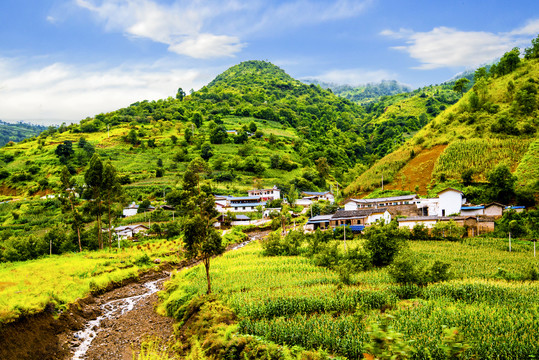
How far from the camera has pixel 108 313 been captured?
78.3 feet

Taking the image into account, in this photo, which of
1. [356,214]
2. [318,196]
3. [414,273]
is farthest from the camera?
[318,196]

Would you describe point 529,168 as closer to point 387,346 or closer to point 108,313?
point 387,346

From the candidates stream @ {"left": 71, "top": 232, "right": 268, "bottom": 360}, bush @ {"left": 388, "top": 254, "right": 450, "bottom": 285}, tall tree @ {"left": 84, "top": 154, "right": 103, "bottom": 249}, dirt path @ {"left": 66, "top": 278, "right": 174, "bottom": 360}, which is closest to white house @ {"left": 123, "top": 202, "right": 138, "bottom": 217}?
tall tree @ {"left": 84, "top": 154, "right": 103, "bottom": 249}

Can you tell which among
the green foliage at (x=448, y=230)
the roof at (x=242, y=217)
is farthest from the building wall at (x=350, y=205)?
the roof at (x=242, y=217)

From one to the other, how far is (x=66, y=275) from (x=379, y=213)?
39.9m

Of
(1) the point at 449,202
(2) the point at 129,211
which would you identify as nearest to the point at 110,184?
(2) the point at 129,211

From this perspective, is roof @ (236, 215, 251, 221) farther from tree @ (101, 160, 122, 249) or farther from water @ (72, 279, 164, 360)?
water @ (72, 279, 164, 360)

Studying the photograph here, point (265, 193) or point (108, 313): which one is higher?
point (265, 193)

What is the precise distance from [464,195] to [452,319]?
39271mm

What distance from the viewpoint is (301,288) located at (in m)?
21.9

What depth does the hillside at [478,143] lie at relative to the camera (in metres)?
52.4

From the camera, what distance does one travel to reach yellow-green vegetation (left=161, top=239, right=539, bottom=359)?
13.5 metres

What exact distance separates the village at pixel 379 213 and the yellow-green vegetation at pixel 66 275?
13907 mm

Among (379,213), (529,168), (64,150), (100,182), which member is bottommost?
(379,213)
